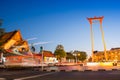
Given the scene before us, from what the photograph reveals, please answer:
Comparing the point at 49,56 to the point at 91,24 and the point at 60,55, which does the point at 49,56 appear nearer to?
Result: the point at 60,55

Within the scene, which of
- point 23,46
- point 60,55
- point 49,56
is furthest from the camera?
point 49,56

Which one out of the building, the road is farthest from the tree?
the road

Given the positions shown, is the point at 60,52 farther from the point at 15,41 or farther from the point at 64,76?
the point at 64,76

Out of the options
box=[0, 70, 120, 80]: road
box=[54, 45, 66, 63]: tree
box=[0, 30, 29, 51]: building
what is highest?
box=[0, 30, 29, 51]: building

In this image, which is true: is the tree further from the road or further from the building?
the road

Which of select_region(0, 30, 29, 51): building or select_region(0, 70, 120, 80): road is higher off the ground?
select_region(0, 30, 29, 51): building

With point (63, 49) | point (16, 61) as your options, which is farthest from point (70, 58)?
point (16, 61)

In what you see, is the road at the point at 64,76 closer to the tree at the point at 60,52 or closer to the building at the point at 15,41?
the building at the point at 15,41

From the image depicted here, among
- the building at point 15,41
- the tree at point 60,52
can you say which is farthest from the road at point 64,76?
the tree at point 60,52

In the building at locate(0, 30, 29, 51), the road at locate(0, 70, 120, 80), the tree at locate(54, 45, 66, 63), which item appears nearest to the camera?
the road at locate(0, 70, 120, 80)

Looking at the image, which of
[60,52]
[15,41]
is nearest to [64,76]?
[15,41]

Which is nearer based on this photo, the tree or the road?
the road

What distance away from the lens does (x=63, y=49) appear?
110 m

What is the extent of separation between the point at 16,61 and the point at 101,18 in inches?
1232
